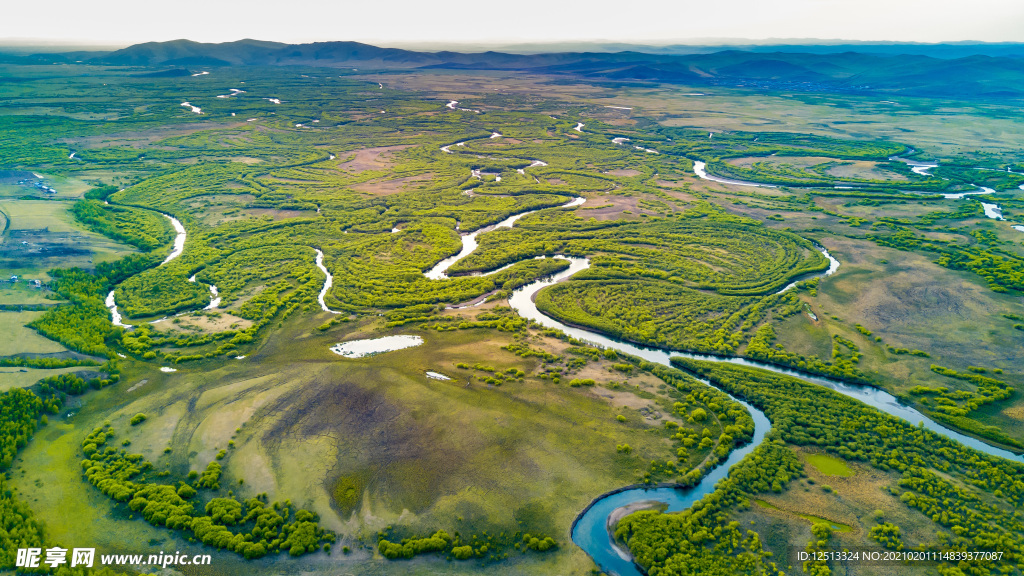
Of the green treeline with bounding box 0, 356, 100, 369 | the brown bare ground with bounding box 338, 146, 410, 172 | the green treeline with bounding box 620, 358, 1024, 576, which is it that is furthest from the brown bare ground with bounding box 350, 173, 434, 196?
the green treeline with bounding box 620, 358, 1024, 576

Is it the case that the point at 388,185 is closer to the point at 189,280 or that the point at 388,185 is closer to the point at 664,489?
the point at 189,280

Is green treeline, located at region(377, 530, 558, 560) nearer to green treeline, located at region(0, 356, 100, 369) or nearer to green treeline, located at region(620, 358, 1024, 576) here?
green treeline, located at region(620, 358, 1024, 576)

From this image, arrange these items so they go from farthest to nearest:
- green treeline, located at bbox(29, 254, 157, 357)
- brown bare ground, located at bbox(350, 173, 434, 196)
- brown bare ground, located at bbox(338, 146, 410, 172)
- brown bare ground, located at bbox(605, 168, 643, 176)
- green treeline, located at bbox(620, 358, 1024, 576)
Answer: brown bare ground, located at bbox(338, 146, 410, 172), brown bare ground, located at bbox(605, 168, 643, 176), brown bare ground, located at bbox(350, 173, 434, 196), green treeline, located at bbox(29, 254, 157, 357), green treeline, located at bbox(620, 358, 1024, 576)


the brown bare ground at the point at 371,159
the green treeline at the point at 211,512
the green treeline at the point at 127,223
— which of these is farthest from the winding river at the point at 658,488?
the brown bare ground at the point at 371,159

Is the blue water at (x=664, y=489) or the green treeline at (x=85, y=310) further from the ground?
the green treeline at (x=85, y=310)

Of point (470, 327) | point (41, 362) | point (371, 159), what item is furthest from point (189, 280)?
point (371, 159)

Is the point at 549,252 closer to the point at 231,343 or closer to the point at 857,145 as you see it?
the point at 231,343

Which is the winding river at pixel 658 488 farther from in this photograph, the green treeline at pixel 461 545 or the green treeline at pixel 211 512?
the green treeline at pixel 211 512

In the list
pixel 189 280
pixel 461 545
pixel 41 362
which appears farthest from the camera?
pixel 189 280


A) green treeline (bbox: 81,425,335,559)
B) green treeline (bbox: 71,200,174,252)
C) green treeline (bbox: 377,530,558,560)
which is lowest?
green treeline (bbox: 377,530,558,560)

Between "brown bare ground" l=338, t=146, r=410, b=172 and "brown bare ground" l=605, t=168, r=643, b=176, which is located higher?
"brown bare ground" l=338, t=146, r=410, b=172

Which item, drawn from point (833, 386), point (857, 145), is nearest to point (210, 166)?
point (833, 386)
